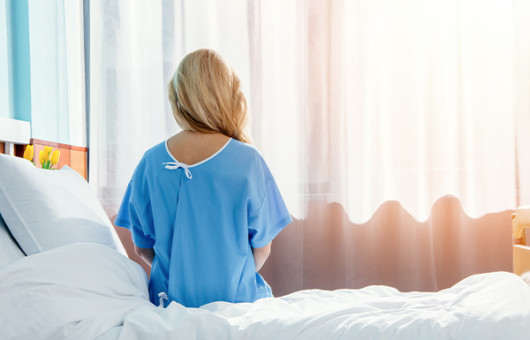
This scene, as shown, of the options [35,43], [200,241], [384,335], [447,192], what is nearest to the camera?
[384,335]

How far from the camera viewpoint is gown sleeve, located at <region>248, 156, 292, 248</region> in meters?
1.39

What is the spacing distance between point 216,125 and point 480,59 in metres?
1.54

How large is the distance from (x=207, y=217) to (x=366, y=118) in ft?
4.29

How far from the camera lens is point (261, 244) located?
1456 millimetres

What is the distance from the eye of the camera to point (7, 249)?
1.17 meters

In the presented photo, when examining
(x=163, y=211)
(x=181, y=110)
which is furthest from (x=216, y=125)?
(x=163, y=211)

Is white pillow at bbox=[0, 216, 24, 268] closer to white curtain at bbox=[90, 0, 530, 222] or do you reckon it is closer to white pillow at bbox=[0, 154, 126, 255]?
white pillow at bbox=[0, 154, 126, 255]

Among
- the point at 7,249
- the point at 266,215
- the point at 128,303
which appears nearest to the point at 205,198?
the point at 266,215

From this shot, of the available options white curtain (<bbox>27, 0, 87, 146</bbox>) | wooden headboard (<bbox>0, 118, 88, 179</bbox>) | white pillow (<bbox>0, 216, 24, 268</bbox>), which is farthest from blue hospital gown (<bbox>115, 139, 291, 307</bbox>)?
white curtain (<bbox>27, 0, 87, 146</bbox>)

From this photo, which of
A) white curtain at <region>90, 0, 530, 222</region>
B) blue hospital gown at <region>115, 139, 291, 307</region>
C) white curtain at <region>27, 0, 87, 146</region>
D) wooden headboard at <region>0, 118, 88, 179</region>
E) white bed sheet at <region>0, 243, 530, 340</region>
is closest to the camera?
white bed sheet at <region>0, 243, 530, 340</region>

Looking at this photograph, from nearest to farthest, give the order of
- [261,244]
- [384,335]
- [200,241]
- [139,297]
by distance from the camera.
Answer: [384,335], [139,297], [200,241], [261,244]

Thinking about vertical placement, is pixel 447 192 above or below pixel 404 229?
above

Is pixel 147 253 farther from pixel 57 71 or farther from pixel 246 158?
pixel 57 71

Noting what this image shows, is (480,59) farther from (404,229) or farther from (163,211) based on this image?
(163,211)
